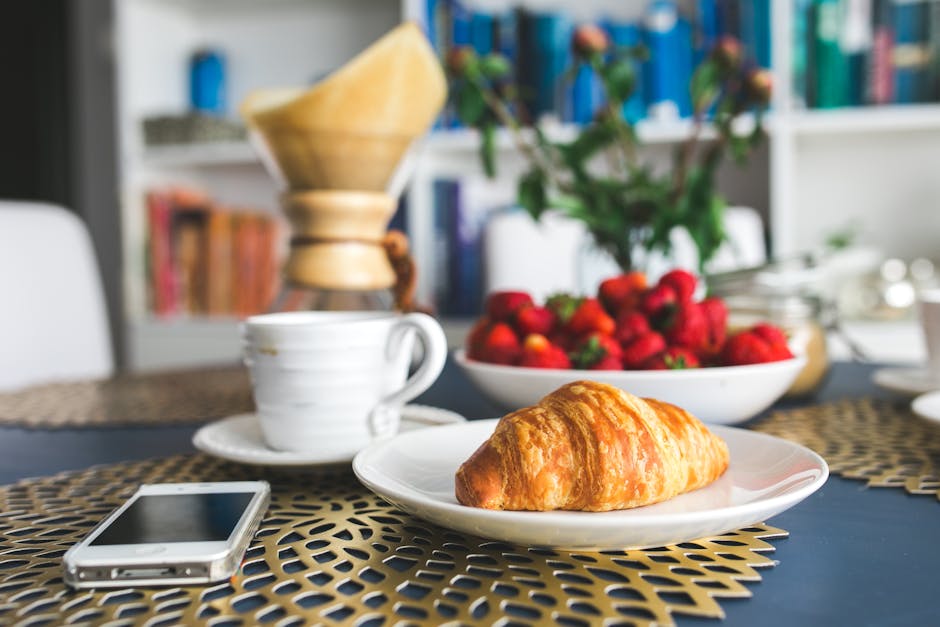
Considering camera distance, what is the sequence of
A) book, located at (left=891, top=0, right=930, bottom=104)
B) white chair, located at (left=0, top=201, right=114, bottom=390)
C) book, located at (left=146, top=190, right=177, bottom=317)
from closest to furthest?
white chair, located at (left=0, top=201, right=114, bottom=390), book, located at (left=891, top=0, right=930, bottom=104), book, located at (left=146, top=190, right=177, bottom=317)

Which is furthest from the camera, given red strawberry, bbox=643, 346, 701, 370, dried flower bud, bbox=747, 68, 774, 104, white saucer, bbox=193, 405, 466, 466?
dried flower bud, bbox=747, 68, 774, 104

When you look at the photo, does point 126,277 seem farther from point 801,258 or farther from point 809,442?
point 809,442

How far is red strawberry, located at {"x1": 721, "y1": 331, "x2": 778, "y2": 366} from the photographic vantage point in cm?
66

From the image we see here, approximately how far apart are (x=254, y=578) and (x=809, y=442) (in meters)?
0.44

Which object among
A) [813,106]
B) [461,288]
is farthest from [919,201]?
[461,288]

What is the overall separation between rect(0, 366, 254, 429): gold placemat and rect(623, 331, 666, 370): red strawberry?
382 millimetres

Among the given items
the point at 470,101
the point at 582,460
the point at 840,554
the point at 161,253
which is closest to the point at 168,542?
the point at 582,460

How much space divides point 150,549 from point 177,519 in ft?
0.13

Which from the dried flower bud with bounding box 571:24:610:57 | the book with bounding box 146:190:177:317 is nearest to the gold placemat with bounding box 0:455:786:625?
the dried flower bud with bounding box 571:24:610:57

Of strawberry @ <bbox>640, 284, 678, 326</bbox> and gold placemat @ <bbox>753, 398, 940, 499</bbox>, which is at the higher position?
strawberry @ <bbox>640, 284, 678, 326</bbox>

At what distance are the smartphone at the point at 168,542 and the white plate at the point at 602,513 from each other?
65mm

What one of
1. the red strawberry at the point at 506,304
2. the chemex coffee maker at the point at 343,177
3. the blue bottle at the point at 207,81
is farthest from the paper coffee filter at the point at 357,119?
the blue bottle at the point at 207,81

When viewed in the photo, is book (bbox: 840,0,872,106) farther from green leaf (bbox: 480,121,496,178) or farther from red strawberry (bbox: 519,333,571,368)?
red strawberry (bbox: 519,333,571,368)

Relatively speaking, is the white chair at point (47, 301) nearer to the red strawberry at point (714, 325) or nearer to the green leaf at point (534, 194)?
the green leaf at point (534, 194)
